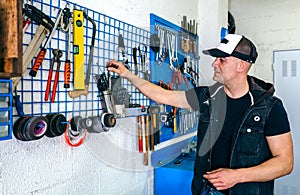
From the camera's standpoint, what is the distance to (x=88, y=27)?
1358mm

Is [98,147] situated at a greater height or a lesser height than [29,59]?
lesser

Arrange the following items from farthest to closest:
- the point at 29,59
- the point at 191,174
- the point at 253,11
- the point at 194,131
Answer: the point at 253,11
the point at 194,131
the point at 191,174
the point at 29,59

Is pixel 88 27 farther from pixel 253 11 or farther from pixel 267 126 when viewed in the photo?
pixel 253 11

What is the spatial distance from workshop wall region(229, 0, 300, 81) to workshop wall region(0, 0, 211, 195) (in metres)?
1.65

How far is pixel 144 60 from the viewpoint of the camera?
179cm

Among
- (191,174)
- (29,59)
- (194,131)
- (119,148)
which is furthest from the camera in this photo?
(194,131)

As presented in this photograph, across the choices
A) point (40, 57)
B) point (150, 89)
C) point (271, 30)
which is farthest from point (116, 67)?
point (271, 30)

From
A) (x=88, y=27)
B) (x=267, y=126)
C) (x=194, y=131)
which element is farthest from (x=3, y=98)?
(x=194, y=131)

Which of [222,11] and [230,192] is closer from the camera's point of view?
[230,192]

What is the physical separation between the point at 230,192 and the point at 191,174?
0.39m

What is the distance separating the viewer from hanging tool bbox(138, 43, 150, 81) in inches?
69.9

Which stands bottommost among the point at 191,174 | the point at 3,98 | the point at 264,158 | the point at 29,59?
the point at 191,174

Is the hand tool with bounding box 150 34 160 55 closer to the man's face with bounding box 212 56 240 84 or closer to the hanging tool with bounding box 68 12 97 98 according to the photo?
the man's face with bounding box 212 56 240 84

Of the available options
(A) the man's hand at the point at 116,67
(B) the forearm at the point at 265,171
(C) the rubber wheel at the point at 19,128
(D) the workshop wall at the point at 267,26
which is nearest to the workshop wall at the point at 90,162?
(C) the rubber wheel at the point at 19,128
